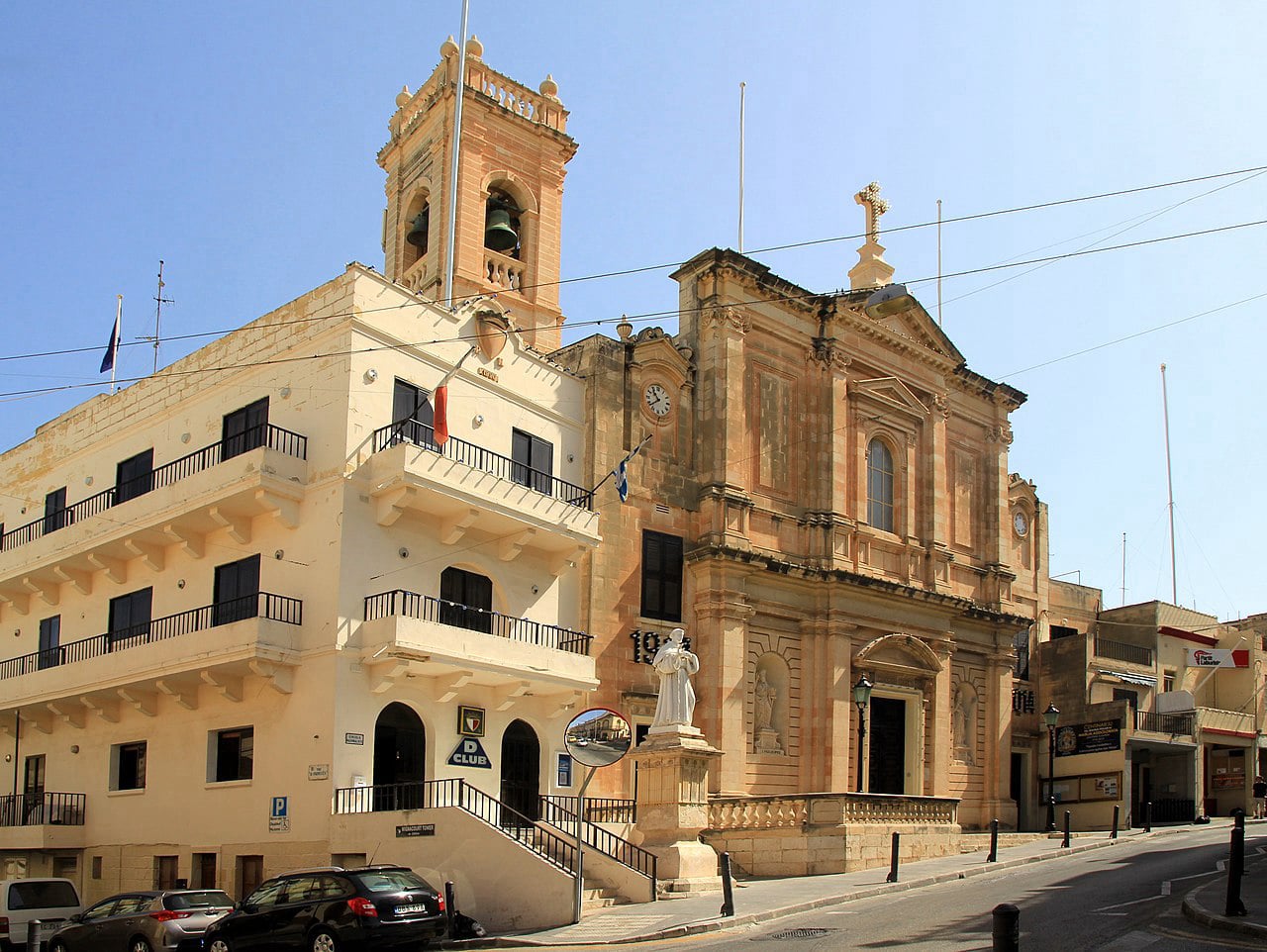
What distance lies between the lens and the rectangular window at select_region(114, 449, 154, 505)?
29.1 metres

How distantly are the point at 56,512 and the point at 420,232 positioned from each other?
44.3ft

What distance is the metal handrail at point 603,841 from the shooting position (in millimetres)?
22328

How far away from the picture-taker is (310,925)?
56.5ft

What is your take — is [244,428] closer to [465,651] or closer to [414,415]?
[414,415]

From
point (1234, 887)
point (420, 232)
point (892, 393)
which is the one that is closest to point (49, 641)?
point (420, 232)

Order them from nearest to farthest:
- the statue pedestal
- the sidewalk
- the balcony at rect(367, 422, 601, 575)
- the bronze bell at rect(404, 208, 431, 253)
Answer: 1. the sidewalk
2. the statue pedestal
3. the balcony at rect(367, 422, 601, 575)
4. the bronze bell at rect(404, 208, 431, 253)

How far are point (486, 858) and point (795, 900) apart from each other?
501cm

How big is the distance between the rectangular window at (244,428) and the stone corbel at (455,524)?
13.1 ft

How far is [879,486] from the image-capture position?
37656 millimetres

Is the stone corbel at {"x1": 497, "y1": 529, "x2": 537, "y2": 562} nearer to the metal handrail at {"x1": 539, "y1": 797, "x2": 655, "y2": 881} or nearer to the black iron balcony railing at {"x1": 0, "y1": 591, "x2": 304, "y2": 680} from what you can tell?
the black iron balcony railing at {"x1": 0, "y1": 591, "x2": 304, "y2": 680}

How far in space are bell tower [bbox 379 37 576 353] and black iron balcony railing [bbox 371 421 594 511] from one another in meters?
7.49

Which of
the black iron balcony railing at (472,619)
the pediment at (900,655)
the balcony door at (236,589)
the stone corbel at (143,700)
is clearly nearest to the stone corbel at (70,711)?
the stone corbel at (143,700)

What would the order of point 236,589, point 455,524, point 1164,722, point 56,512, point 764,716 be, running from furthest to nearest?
point 1164,722, point 764,716, point 56,512, point 236,589, point 455,524

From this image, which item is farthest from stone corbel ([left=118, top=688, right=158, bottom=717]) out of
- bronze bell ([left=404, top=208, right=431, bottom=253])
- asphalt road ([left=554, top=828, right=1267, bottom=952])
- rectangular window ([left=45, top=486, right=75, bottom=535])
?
bronze bell ([left=404, top=208, right=431, bottom=253])
